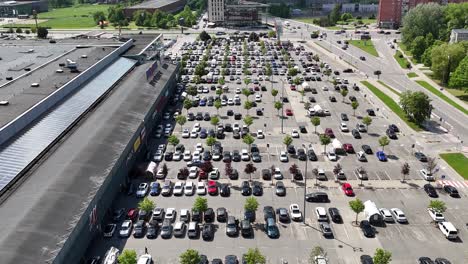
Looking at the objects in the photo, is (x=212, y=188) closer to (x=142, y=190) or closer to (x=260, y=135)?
(x=142, y=190)

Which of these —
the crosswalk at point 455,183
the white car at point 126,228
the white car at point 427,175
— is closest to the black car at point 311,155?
the white car at point 427,175

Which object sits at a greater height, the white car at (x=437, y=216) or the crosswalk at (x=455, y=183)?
the crosswalk at (x=455, y=183)

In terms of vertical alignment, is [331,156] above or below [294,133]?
below

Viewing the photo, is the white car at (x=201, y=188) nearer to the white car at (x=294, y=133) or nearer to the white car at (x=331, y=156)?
the white car at (x=331, y=156)

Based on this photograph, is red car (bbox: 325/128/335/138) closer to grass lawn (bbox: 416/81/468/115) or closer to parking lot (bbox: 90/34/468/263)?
parking lot (bbox: 90/34/468/263)

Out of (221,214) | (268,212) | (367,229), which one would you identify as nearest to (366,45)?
(367,229)

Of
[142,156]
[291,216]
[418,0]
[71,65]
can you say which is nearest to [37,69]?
[71,65]
